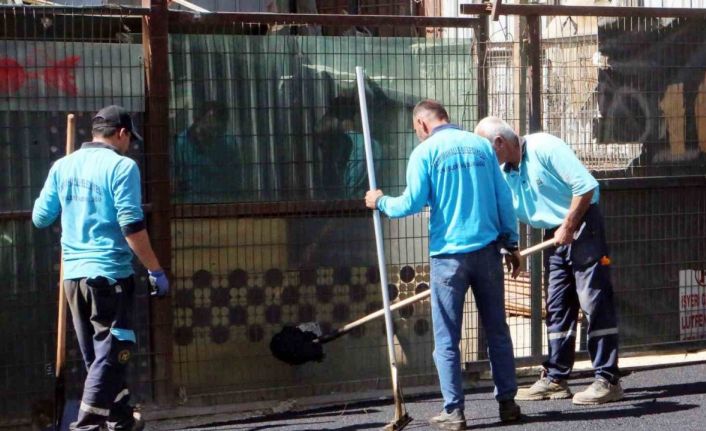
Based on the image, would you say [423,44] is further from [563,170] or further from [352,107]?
[563,170]

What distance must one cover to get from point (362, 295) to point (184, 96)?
183 cm

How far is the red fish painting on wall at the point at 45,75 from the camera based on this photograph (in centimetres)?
702

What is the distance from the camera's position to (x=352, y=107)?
793 centimetres

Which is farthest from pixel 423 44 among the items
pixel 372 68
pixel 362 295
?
pixel 362 295

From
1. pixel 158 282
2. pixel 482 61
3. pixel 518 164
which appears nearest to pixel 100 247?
pixel 158 282

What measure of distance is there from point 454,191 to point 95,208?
6.58 feet

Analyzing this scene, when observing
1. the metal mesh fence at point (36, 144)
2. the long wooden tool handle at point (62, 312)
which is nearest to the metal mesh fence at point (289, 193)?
the metal mesh fence at point (36, 144)

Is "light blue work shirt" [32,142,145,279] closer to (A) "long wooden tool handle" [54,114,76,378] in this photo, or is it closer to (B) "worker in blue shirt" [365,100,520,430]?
(A) "long wooden tool handle" [54,114,76,378]

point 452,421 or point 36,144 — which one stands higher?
point 36,144

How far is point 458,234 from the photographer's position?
6.53 meters

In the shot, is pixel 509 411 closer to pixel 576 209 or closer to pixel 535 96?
pixel 576 209

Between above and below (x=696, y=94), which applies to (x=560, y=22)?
above

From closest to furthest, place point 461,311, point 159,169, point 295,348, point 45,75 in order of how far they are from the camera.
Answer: point 461,311 < point 45,75 < point 159,169 < point 295,348

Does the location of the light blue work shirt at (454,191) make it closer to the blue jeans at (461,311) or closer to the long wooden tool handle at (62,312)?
the blue jeans at (461,311)
